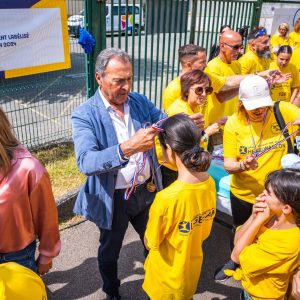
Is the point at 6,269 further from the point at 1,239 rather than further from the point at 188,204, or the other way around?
the point at 188,204

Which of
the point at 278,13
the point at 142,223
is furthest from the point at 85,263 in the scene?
the point at 278,13

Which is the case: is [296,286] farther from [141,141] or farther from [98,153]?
[98,153]

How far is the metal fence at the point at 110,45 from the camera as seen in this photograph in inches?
162

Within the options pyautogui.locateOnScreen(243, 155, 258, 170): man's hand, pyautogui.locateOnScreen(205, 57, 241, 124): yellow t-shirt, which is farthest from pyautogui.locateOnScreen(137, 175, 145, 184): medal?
pyautogui.locateOnScreen(205, 57, 241, 124): yellow t-shirt

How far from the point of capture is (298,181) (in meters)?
1.78

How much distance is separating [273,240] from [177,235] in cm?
53

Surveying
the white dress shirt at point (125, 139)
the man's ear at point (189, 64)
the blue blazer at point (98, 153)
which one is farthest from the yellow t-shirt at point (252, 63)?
the white dress shirt at point (125, 139)

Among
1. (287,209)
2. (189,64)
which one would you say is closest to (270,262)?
(287,209)

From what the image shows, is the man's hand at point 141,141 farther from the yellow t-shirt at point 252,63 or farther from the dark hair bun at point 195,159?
the yellow t-shirt at point 252,63

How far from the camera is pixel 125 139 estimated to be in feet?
7.54

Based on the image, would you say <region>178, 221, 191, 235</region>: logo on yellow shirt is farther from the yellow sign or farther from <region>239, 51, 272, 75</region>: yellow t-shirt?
<region>239, 51, 272, 75</region>: yellow t-shirt

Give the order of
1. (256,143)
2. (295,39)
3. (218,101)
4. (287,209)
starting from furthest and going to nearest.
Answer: (295,39)
(218,101)
(256,143)
(287,209)

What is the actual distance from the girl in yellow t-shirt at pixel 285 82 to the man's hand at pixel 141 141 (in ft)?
12.0

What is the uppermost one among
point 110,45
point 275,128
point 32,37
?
point 32,37
